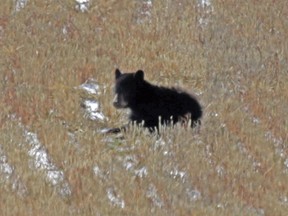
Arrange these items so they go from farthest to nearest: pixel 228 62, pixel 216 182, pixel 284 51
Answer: pixel 284 51, pixel 228 62, pixel 216 182

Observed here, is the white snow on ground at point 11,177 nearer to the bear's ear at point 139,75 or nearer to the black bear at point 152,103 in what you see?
the black bear at point 152,103

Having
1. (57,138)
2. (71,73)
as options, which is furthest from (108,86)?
(57,138)

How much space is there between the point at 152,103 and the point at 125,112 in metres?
1.03

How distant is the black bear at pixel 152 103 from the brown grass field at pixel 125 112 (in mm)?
442

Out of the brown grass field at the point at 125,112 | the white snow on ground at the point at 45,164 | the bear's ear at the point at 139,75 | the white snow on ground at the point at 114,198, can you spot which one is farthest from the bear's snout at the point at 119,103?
the white snow on ground at the point at 114,198

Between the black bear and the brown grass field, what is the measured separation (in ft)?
1.45

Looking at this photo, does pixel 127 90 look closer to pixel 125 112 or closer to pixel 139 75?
pixel 139 75

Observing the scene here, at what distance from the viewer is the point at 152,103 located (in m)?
10.1

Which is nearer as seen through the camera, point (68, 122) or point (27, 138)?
point (27, 138)

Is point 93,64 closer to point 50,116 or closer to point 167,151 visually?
point 50,116

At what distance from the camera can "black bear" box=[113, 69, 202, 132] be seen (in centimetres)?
1008

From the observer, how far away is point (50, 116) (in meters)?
10.5

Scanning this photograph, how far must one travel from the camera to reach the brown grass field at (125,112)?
298 inches

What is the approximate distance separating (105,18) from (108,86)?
13.6ft
